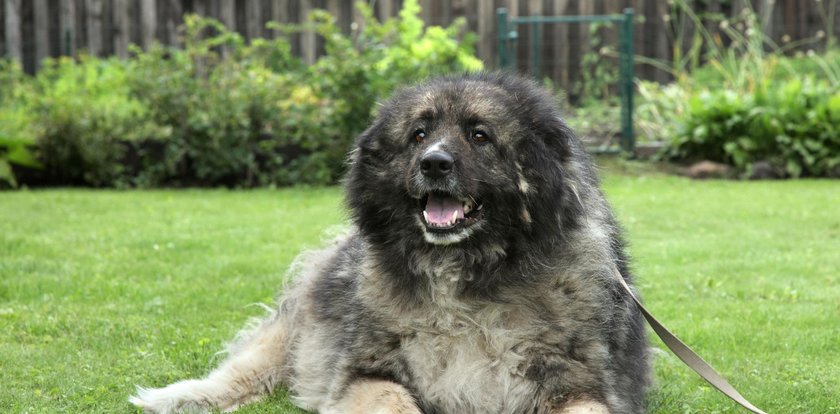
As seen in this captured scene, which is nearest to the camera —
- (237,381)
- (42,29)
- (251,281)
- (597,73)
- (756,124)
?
(237,381)

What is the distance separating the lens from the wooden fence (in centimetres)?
1602

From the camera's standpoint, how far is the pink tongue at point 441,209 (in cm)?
411

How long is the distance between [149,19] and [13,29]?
82.4 inches

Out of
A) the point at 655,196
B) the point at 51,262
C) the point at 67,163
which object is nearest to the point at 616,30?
the point at 655,196

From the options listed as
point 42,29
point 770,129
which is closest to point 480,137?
point 770,129

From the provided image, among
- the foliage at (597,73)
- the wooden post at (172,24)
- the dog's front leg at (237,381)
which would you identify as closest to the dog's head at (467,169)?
the dog's front leg at (237,381)

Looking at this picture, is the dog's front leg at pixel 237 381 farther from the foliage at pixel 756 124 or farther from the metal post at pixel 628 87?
the metal post at pixel 628 87

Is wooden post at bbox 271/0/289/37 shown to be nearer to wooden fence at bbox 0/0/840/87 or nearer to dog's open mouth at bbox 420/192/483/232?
wooden fence at bbox 0/0/840/87

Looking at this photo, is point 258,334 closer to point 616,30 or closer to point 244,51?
point 244,51

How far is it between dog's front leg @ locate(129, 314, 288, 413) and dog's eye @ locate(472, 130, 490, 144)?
166cm

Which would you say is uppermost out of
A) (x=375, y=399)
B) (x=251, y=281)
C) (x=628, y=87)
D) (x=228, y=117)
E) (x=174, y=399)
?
(x=628, y=87)

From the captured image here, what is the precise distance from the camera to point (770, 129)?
494 inches

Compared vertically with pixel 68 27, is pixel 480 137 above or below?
below

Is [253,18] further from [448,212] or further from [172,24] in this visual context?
[448,212]
